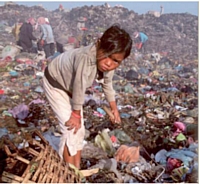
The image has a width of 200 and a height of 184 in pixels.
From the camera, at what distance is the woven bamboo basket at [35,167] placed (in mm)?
1467

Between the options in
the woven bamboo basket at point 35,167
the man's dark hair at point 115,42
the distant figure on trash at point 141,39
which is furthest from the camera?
the distant figure on trash at point 141,39

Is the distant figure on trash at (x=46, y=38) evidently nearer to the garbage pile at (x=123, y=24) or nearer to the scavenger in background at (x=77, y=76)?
the garbage pile at (x=123, y=24)

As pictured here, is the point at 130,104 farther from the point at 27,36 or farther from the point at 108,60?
the point at 108,60

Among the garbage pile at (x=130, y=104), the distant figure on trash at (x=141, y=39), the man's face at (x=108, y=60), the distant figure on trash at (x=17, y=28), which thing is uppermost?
the distant figure on trash at (x=17, y=28)

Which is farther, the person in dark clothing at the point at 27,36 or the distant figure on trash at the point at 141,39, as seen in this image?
the distant figure on trash at the point at 141,39

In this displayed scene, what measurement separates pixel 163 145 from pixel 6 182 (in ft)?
3.59

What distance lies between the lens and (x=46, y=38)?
8.27ft

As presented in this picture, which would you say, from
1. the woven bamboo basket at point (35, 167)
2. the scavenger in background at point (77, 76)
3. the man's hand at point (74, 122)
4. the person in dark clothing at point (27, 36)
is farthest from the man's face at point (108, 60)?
the person in dark clothing at point (27, 36)

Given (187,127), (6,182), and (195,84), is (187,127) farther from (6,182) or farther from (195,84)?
(6,182)

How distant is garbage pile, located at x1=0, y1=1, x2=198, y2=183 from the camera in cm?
203

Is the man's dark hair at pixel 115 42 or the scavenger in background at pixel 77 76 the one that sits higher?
the man's dark hair at pixel 115 42

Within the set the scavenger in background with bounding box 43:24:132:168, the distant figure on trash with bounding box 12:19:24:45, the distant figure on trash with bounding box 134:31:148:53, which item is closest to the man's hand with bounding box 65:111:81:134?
the scavenger in background with bounding box 43:24:132:168

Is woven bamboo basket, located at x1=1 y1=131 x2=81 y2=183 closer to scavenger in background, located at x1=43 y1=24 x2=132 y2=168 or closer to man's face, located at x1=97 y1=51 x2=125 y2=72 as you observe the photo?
scavenger in background, located at x1=43 y1=24 x2=132 y2=168

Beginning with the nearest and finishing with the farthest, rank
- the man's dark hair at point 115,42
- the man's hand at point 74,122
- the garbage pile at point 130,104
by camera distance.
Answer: the man's dark hair at point 115,42 < the man's hand at point 74,122 < the garbage pile at point 130,104
